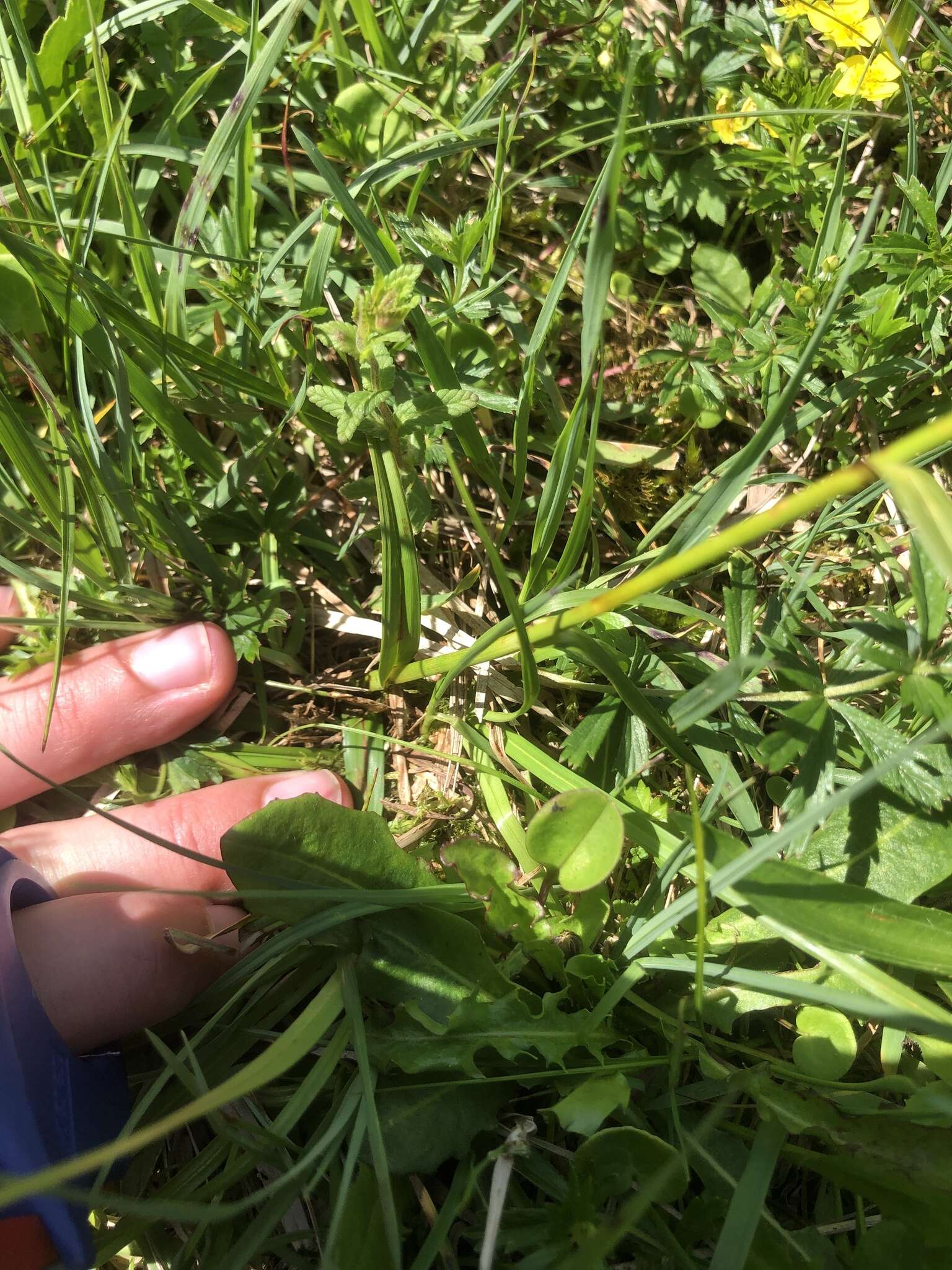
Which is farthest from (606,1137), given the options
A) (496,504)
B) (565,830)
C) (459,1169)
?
(496,504)

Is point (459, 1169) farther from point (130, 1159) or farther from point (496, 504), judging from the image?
point (496, 504)

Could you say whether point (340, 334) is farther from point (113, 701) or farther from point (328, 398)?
point (113, 701)

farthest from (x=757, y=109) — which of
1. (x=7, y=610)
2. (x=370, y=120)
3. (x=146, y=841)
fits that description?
(x=146, y=841)

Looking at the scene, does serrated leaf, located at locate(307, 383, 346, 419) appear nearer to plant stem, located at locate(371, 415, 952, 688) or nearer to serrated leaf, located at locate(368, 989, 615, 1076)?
plant stem, located at locate(371, 415, 952, 688)

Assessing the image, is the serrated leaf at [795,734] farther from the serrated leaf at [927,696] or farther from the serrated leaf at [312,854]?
the serrated leaf at [312,854]

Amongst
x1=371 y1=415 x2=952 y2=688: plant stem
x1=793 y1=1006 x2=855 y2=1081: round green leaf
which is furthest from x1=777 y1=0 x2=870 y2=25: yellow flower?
x1=793 y1=1006 x2=855 y2=1081: round green leaf

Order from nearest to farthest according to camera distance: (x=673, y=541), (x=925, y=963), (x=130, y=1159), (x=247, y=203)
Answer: (x=925, y=963) → (x=673, y=541) → (x=130, y=1159) → (x=247, y=203)

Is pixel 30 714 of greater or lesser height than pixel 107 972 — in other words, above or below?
above

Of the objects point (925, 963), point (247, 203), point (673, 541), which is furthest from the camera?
point (247, 203)
